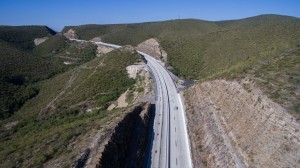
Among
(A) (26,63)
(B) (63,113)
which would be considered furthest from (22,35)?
(B) (63,113)

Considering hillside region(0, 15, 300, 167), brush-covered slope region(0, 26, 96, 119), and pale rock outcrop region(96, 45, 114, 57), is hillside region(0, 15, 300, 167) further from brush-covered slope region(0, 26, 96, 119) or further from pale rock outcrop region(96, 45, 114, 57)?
pale rock outcrop region(96, 45, 114, 57)

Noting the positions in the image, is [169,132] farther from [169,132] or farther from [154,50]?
[154,50]

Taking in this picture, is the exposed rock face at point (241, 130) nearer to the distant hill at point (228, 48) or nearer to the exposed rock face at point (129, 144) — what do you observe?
the exposed rock face at point (129, 144)

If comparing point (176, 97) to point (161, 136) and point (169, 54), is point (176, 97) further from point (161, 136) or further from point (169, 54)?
point (169, 54)

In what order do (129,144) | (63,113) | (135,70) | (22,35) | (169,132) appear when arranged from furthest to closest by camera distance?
(22,35)
(135,70)
(63,113)
(169,132)
(129,144)

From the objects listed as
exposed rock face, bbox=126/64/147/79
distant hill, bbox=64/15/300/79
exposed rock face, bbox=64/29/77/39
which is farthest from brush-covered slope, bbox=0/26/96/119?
distant hill, bbox=64/15/300/79

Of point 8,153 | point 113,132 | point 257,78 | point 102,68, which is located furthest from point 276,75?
point 102,68
